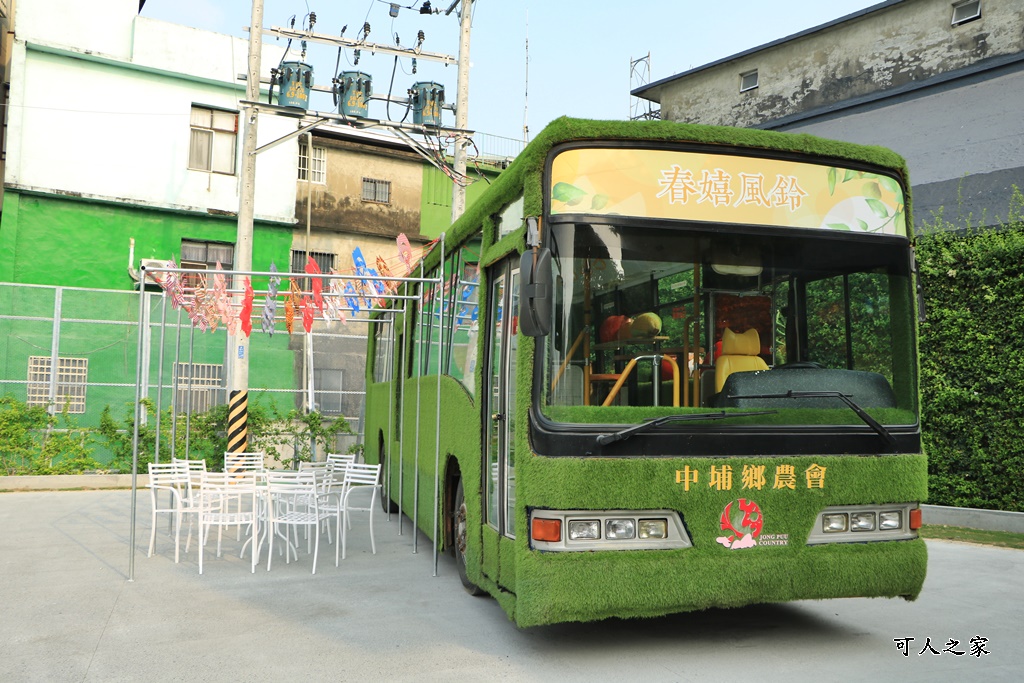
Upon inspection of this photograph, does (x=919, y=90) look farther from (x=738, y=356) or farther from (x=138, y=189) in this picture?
(x=138, y=189)

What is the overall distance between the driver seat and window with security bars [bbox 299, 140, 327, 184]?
20054 millimetres

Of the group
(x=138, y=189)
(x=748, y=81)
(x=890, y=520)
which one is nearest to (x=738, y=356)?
(x=890, y=520)

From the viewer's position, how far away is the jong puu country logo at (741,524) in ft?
17.0

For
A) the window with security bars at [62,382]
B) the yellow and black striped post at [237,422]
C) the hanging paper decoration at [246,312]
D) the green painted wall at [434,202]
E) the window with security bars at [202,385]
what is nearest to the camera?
the hanging paper decoration at [246,312]

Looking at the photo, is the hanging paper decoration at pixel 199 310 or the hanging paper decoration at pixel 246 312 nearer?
the hanging paper decoration at pixel 246 312

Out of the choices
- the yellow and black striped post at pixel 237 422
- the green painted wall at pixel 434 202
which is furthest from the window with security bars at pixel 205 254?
the yellow and black striped post at pixel 237 422

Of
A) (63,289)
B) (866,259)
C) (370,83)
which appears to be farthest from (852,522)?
(63,289)

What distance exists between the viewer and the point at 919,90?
1795 cm

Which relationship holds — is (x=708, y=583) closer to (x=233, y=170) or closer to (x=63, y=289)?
(x=63, y=289)

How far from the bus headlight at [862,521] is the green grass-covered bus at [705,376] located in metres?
0.01

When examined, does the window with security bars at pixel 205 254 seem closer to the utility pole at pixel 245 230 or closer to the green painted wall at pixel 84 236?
the green painted wall at pixel 84 236

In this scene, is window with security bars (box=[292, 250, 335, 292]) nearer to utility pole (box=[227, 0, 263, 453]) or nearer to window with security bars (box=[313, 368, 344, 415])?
window with security bars (box=[313, 368, 344, 415])

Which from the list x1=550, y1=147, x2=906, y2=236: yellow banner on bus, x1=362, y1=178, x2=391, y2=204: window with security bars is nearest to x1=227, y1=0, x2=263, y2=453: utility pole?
x1=362, y1=178, x2=391, y2=204: window with security bars

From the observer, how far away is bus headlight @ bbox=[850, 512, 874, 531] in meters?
5.38
